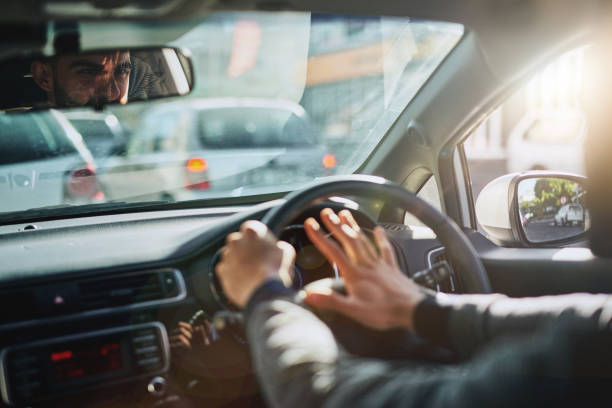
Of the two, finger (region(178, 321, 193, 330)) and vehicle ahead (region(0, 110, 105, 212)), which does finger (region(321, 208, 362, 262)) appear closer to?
finger (region(178, 321, 193, 330))

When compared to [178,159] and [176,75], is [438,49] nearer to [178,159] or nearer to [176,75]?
[176,75]

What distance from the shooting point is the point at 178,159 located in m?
8.98

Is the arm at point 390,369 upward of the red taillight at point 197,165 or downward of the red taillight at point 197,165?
upward

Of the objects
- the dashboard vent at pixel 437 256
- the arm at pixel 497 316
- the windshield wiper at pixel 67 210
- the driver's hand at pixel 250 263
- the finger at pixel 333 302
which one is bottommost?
the dashboard vent at pixel 437 256

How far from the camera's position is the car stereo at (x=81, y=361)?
80.7 inches

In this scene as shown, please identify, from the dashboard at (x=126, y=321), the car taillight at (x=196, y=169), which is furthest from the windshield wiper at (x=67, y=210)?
the car taillight at (x=196, y=169)

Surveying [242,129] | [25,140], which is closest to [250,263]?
[25,140]

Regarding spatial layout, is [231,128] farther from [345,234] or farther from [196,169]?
[345,234]

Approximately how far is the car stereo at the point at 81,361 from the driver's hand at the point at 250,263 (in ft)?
2.29

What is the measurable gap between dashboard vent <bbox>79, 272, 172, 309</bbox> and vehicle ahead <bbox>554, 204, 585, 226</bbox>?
1.83 m

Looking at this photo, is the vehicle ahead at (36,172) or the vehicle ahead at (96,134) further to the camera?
the vehicle ahead at (96,134)

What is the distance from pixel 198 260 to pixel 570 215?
68.1 inches

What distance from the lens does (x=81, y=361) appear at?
214cm

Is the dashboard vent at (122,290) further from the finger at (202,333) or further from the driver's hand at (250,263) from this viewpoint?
the driver's hand at (250,263)
